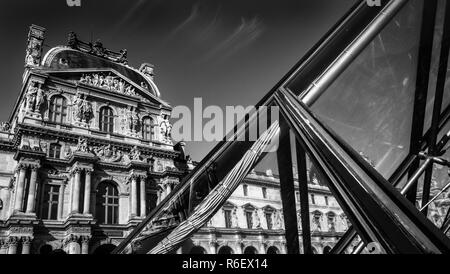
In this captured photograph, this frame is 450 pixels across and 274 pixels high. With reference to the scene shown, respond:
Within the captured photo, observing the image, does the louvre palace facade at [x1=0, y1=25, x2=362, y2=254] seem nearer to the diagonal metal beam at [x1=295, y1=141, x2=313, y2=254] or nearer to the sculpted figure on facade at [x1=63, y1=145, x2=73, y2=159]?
the sculpted figure on facade at [x1=63, y1=145, x2=73, y2=159]

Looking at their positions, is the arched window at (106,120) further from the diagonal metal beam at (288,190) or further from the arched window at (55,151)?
the diagonal metal beam at (288,190)

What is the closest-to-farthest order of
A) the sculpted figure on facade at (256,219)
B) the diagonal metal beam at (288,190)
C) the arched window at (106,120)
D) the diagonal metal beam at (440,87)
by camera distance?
the diagonal metal beam at (288,190)
the diagonal metal beam at (440,87)
the arched window at (106,120)
the sculpted figure on facade at (256,219)

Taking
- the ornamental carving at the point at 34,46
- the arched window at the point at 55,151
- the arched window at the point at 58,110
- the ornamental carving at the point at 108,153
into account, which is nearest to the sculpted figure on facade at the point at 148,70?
the ornamental carving at the point at 34,46

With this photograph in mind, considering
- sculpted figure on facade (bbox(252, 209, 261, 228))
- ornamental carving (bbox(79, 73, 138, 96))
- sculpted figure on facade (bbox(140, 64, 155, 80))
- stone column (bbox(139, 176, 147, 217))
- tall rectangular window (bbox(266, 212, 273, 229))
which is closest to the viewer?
stone column (bbox(139, 176, 147, 217))

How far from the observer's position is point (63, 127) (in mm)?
20453

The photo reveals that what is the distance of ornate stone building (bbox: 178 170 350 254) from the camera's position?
Answer: 2452cm

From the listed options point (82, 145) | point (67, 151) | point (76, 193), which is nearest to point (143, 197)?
point (76, 193)

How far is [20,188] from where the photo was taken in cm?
1683

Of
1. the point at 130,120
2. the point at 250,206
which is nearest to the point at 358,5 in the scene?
the point at 130,120

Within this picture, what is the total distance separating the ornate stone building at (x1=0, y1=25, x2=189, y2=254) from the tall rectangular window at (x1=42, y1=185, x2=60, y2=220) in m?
0.05

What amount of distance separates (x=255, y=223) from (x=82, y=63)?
21.3 meters

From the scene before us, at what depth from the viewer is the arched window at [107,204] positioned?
1922 centimetres

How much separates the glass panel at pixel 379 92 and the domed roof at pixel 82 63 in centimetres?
2531

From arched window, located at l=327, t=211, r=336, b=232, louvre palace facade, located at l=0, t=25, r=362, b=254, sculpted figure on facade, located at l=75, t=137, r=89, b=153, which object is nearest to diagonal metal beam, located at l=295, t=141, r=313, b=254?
louvre palace facade, located at l=0, t=25, r=362, b=254
